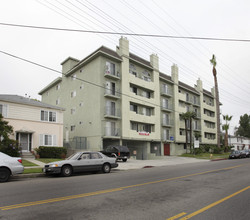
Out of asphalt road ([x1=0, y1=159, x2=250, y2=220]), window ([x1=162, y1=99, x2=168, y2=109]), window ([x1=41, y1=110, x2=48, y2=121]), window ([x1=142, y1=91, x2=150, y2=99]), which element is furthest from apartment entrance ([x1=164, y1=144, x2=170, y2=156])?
asphalt road ([x1=0, y1=159, x2=250, y2=220])

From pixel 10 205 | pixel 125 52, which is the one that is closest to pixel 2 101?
pixel 125 52

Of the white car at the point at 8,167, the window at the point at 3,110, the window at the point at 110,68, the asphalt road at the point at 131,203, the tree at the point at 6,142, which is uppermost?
the window at the point at 110,68

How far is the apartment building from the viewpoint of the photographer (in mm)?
30609

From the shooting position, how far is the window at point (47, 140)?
85.4 ft

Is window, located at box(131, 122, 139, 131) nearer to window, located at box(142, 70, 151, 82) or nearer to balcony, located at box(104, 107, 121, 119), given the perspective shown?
balcony, located at box(104, 107, 121, 119)

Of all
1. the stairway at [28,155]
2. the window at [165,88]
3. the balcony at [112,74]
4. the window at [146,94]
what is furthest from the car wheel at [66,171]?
the window at [165,88]

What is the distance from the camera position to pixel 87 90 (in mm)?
32375

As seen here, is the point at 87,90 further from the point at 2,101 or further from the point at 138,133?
the point at 2,101

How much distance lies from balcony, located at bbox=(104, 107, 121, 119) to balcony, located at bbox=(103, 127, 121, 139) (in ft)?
5.19

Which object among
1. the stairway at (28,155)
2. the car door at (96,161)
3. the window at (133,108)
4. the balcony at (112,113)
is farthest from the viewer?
the window at (133,108)

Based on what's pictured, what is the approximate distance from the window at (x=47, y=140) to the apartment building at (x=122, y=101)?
5045mm

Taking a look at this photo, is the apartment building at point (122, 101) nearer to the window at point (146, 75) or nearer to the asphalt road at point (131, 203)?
the window at point (146, 75)

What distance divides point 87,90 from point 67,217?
28.0m

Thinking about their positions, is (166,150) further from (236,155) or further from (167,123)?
(236,155)
